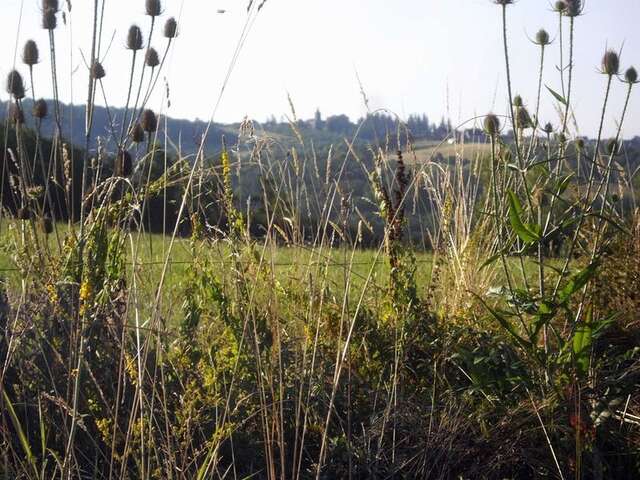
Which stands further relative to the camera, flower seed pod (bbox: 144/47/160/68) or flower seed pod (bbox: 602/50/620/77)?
flower seed pod (bbox: 144/47/160/68)

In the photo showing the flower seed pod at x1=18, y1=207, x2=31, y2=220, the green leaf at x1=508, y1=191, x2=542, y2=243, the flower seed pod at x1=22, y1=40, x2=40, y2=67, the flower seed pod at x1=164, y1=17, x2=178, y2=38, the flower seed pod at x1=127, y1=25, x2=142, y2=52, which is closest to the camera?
the green leaf at x1=508, y1=191, x2=542, y2=243

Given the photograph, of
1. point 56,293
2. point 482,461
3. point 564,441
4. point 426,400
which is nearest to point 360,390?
point 426,400

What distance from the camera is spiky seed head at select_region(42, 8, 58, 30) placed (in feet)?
10.7

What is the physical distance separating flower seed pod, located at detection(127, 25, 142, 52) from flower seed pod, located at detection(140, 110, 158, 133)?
246 millimetres

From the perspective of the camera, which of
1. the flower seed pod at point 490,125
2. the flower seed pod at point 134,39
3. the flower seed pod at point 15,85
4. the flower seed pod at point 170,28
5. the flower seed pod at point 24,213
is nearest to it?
the flower seed pod at point 490,125

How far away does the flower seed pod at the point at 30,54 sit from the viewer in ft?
12.1

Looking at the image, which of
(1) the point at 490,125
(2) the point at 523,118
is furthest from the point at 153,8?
(2) the point at 523,118

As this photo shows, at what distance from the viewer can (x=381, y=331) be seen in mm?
3119

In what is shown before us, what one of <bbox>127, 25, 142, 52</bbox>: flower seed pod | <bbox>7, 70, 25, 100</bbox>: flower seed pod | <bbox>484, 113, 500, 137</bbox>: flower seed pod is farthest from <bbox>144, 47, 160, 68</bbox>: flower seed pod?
<bbox>484, 113, 500, 137</bbox>: flower seed pod

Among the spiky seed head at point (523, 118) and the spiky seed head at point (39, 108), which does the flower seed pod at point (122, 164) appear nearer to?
the spiky seed head at point (39, 108)

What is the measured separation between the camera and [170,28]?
3.09 meters

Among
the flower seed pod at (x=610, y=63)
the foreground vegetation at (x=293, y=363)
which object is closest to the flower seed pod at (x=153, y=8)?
the foreground vegetation at (x=293, y=363)

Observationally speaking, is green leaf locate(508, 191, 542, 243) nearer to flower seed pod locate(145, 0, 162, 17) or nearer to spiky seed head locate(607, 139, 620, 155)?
spiky seed head locate(607, 139, 620, 155)

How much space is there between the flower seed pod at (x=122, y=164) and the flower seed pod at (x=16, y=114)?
22.7 inches
